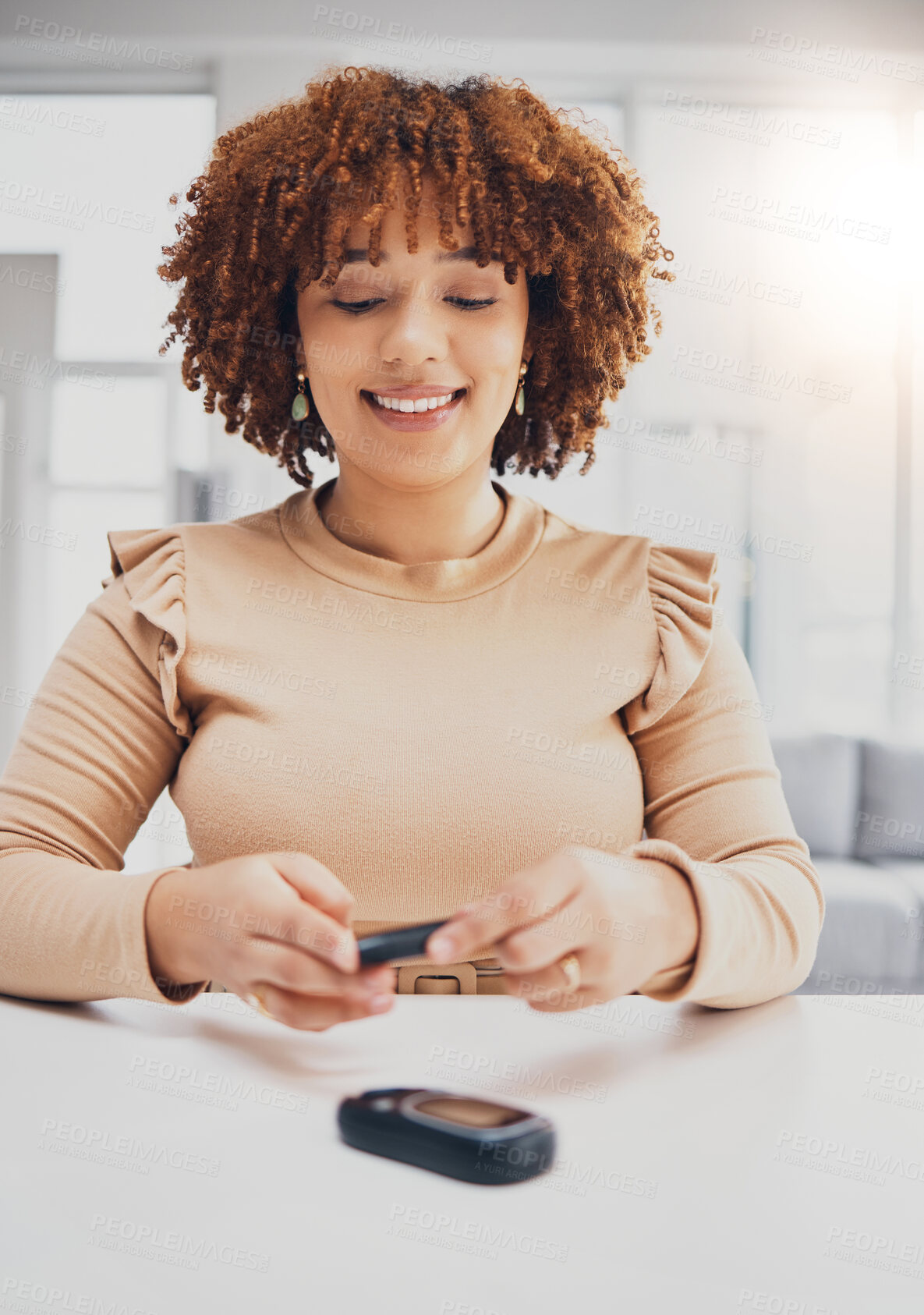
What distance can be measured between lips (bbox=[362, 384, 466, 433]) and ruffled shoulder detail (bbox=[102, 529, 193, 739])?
23cm

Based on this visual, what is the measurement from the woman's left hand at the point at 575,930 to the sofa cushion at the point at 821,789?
233 cm

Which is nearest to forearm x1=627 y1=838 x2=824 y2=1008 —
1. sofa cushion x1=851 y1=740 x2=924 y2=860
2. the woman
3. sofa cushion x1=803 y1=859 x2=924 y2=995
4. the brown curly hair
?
the woman

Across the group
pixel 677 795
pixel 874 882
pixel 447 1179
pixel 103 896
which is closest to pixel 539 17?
pixel 874 882

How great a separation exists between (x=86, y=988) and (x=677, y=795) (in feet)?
1.69

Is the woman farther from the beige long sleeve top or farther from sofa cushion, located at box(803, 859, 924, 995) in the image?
sofa cushion, located at box(803, 859, 924, 995)

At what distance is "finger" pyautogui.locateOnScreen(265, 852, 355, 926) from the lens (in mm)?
655

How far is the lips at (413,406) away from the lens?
97 centimetres

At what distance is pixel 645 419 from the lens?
345 centimetres

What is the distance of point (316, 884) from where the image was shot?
66 centimetres

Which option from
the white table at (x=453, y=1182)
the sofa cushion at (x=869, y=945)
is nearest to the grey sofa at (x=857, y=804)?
the sofa cushion at (x=869, y=945)

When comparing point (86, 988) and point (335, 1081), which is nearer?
point (335, 1081)

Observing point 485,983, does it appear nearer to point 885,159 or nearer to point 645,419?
point 645,419

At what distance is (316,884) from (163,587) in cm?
41

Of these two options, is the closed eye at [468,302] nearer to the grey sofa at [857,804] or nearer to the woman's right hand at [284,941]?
the woman's right hand at [284,941]
